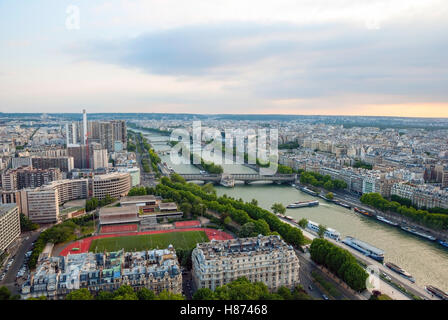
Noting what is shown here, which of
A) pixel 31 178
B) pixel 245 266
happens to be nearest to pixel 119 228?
pixel 245 266

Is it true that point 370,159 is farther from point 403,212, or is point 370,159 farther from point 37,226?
point 37,226

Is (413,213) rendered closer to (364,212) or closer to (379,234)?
(379,234)

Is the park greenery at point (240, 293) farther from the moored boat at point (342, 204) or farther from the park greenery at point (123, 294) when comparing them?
the moored boat at point (342, 204)

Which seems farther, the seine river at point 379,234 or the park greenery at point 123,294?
the seine river at point 379,234

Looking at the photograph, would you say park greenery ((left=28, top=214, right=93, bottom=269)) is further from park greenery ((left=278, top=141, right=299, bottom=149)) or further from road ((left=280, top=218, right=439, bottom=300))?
park greenery ((left=278, top=141, right=299, bottom=149))

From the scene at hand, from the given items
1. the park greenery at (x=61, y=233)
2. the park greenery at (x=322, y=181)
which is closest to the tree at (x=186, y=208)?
the park greenery at (x=61, y=233)
